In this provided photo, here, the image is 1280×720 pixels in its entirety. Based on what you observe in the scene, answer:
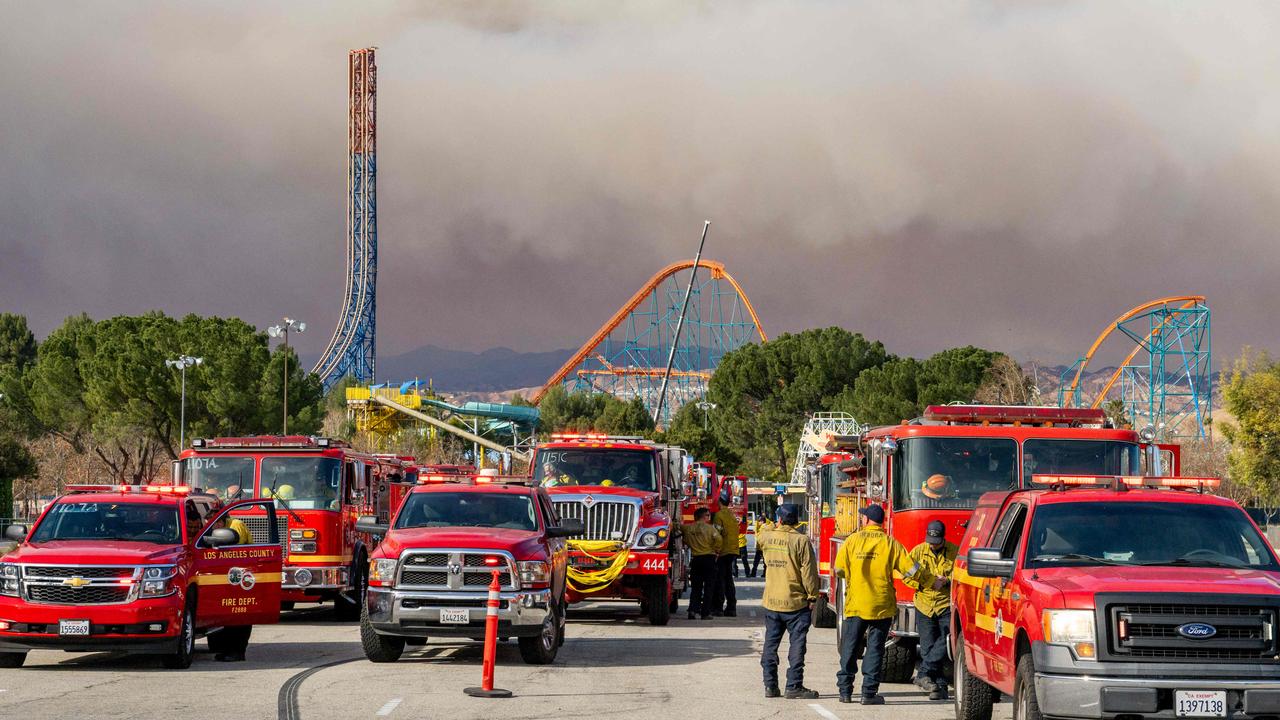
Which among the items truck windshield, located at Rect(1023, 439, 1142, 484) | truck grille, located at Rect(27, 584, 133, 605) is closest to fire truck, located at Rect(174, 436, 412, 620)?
truck grille, located at Rect(27, 584, 133, 605)

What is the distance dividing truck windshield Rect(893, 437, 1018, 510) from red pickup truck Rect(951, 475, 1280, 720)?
4.42m

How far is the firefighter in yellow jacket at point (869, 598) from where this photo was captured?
15.0 metres

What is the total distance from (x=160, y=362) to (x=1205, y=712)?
69.8 m

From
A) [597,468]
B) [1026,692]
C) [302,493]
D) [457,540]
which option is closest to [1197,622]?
[1026,692]

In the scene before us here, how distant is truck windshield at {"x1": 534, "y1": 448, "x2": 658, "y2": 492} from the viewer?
85.5 feet

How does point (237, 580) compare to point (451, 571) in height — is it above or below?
below

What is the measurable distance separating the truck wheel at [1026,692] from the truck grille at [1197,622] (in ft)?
2.04

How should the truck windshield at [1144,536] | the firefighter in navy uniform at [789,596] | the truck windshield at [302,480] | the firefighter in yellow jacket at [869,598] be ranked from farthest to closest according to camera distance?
the truck windshield at [302,480] → the firefighter in navy uniform at [789,596] → the firefighter in yellow jacket at [869,598] → the truck windshield at [1144,536]

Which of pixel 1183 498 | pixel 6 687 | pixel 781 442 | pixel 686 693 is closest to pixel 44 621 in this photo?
pixel 6 687

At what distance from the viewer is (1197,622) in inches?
414

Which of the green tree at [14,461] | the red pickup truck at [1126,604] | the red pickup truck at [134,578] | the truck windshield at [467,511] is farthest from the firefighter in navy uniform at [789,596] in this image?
the green tree at [14,461]

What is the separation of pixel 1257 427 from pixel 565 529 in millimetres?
40366

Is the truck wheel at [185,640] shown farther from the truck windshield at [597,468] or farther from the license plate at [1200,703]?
the license plate at [1200,703]

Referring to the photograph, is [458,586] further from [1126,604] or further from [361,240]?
[361,240]
